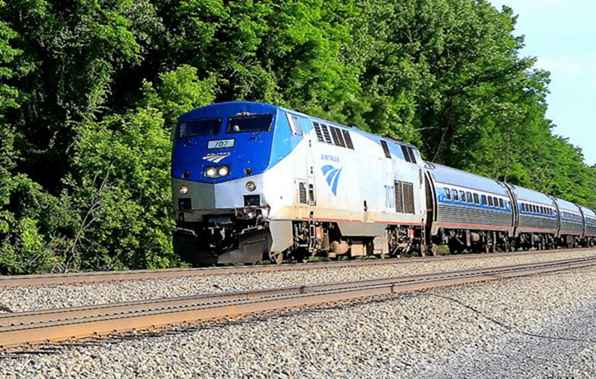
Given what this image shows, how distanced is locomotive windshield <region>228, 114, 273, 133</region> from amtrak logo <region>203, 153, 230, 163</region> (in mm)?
632

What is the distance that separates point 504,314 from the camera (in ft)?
38.4

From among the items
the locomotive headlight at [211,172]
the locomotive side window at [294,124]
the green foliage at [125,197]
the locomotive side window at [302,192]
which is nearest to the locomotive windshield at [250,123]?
→ the locomotive side window at [294,124]

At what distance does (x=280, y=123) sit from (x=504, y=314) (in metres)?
7.49

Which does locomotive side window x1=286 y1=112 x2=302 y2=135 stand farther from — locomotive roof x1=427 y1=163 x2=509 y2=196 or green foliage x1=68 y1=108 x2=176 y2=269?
locomotive roof x1=427 y1=163 x2=509 y2=196

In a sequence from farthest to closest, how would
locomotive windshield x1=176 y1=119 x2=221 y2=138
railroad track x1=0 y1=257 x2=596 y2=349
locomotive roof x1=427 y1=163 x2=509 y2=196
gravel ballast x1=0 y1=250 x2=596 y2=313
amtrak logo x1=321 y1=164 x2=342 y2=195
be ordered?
1. locomotive roof x1=427 y1=163 x2=509 y2=196
2. amtrak logo x1=321 y1=164 x2=342 y2=195
3. locomotive windshield x1=176 y1=119 x2=221 y2=138
4. gravel ballast x1=0 y1=250 x2=596 y2=313
5. railroad track x1=0 y1=257 x2=596 y2=349

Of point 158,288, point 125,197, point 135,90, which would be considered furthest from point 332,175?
point 135,90

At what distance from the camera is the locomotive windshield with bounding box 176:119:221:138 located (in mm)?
17828

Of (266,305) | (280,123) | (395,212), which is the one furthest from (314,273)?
(395,212)

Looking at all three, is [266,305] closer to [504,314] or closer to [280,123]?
[504,314]

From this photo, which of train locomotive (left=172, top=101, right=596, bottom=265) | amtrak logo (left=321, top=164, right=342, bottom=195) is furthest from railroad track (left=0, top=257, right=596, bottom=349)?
amtrak logo (left=321, top=164, right=342, bottom=195)

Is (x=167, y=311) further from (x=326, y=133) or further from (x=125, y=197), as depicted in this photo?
(x=125, y=197)

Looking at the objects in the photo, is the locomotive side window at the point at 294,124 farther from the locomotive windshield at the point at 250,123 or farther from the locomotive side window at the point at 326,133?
the locomotive side window at the point at 326,133

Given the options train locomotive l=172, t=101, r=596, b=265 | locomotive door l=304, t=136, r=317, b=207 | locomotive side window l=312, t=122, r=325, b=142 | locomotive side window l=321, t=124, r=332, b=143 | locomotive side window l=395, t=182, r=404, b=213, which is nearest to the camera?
train locomotive l=172, t=101, r=596, b=265

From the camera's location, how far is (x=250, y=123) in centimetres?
1762
